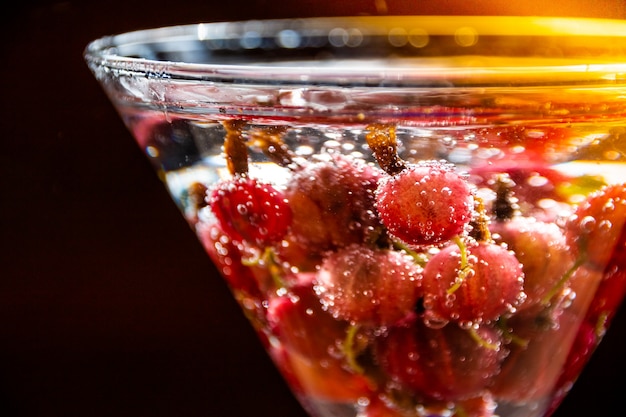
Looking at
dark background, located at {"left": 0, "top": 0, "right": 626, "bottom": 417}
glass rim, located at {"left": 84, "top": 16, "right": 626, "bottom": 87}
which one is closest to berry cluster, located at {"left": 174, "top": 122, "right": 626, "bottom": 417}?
glass rim, located at {"left": 84, "top": 16, "right": 626, "bottom": 87}

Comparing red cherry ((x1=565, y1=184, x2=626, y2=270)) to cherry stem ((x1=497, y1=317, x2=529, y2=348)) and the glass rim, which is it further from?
the glass rim

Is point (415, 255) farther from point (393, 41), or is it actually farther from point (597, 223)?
point (393, 41)

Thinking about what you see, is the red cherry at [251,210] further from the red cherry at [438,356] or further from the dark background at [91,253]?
the dark background at [91,253]

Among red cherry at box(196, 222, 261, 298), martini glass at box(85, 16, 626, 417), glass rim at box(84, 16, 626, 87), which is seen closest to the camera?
martini glass at box(85, 16, 626, 417)

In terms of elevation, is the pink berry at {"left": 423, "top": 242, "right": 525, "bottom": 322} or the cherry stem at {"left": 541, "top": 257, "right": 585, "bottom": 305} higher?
the cherry stem at {"left": 541, "top": 257, "right": 585, "bottom": 305}

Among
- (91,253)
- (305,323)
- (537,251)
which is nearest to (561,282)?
(537,251)

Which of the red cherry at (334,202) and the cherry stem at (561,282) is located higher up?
the cherry stem at (561,282)

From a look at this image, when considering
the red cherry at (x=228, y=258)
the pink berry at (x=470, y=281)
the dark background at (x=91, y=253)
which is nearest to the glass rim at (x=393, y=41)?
the dark background at (x=91, y=253)

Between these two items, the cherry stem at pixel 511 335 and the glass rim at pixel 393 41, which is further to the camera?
the glass rim at pixel 393 41
